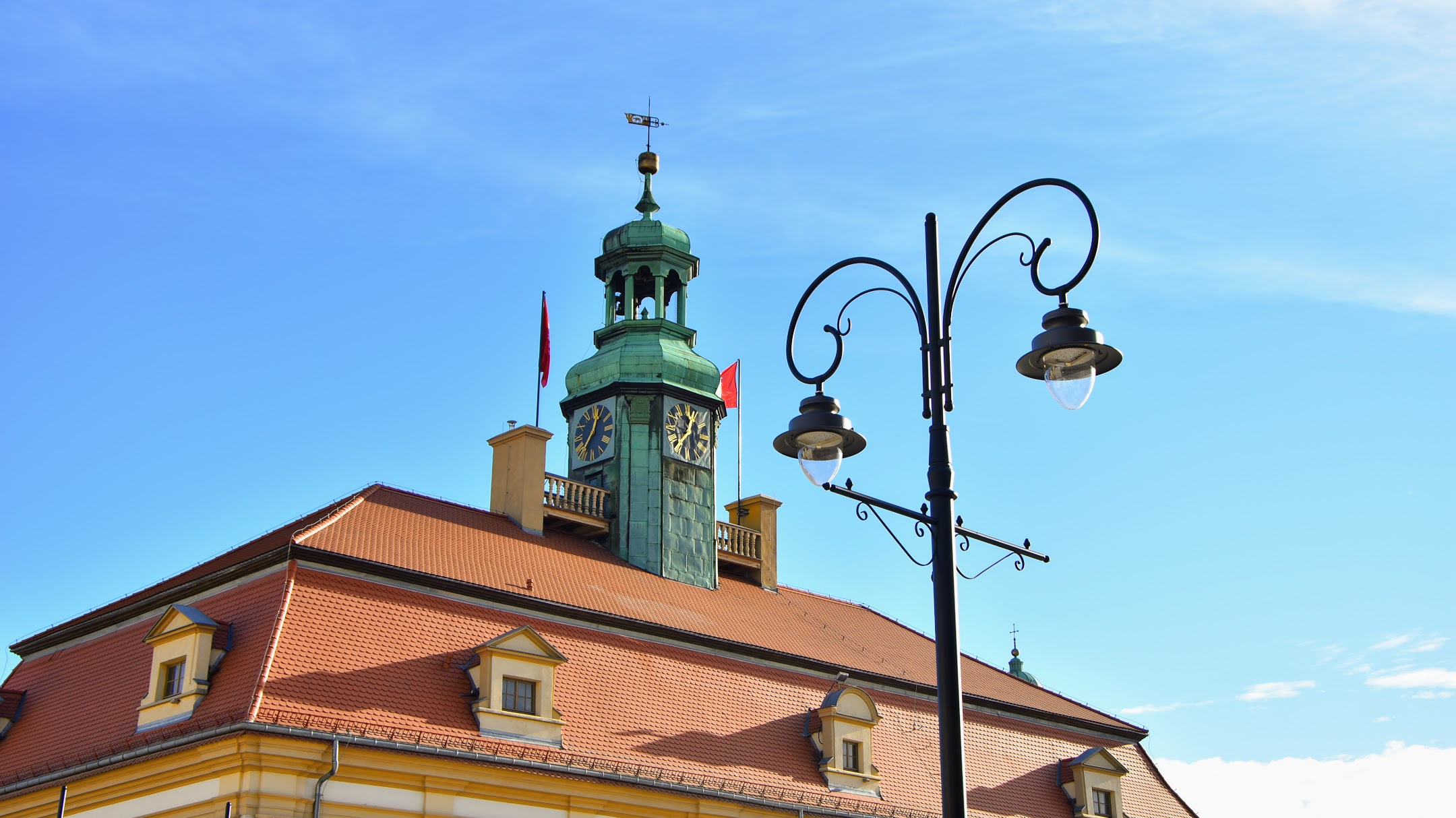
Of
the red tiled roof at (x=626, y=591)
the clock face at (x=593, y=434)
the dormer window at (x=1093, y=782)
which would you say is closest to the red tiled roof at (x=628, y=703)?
the dormer window at (x=1093, y=782)

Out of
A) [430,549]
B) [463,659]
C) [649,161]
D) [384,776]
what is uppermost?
[649,161]

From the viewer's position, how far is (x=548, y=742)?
28.5m

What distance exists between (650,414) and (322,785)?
688 inches

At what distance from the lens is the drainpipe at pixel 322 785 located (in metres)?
25.1

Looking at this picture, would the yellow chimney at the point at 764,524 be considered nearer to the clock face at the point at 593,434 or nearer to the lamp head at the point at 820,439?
the clock face at the point at 593,434

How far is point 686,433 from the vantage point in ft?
136

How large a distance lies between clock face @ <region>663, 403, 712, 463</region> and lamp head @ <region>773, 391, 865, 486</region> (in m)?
26.4

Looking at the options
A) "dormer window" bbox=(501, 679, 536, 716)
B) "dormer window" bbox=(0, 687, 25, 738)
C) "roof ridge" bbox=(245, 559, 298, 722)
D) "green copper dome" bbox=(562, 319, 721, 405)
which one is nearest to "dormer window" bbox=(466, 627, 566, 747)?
"dormer window" bbox=(501, 679, 536, 716)

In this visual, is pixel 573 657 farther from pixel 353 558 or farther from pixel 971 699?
pixel 971 699

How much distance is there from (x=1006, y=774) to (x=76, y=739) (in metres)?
21.4

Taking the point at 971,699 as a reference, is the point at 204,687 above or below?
below

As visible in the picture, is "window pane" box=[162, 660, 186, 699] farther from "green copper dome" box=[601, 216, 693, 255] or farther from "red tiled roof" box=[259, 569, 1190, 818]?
"green copper dome" box=[601, 216, 693, 255]

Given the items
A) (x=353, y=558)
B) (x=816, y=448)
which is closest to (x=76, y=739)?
(x=353, y=558)

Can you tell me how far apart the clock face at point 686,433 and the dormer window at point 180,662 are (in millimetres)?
15539
